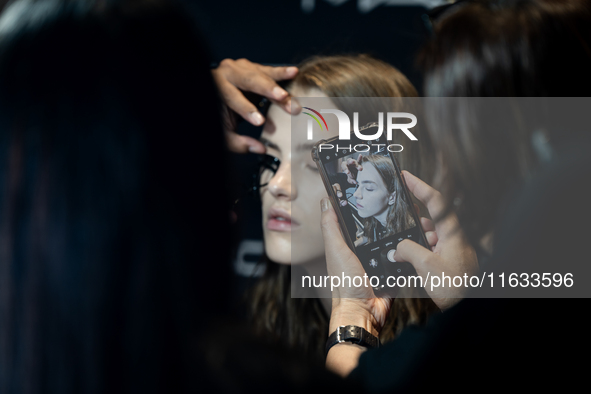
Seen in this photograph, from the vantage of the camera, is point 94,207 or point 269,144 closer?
point 94,207

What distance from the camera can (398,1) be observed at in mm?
1285

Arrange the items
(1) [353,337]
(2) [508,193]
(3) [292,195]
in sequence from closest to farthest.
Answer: (2) [508,193], (1) [353,337], (3) [292,195]

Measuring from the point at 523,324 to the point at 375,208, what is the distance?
35 centimetres

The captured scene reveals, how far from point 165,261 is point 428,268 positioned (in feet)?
1.74

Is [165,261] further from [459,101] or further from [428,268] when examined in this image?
[428,268]

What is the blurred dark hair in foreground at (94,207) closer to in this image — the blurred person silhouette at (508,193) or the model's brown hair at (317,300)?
the blurred person silhouette at (508,193)

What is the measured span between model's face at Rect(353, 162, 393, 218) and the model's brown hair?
117mm

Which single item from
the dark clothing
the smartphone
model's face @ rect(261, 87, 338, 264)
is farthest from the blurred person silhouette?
model's face @ rect(261, 87, 338, 264)

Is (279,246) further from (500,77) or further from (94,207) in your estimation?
(94,207)

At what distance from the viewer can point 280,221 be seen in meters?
1.11

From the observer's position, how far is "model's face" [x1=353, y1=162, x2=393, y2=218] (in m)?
0.80

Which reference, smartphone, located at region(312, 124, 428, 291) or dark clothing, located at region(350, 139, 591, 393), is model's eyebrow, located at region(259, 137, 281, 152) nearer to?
smartphone, located at region(312, 124, 428, 291)

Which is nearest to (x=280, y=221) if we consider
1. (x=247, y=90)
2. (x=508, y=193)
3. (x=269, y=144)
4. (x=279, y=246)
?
(x=279, y=246)

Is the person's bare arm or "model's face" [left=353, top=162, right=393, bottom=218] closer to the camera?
"model's face" [left=353, top=162, right=393, bottom=218]
